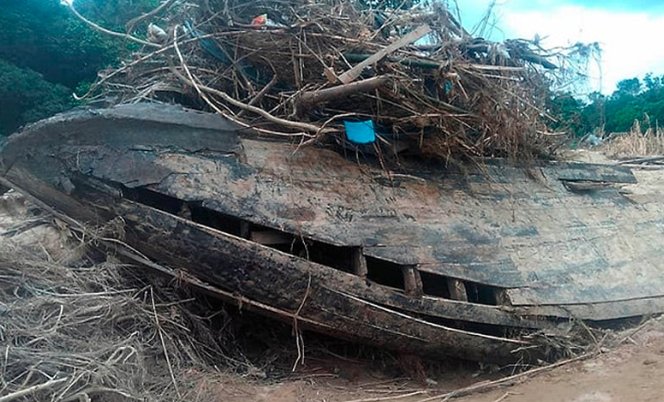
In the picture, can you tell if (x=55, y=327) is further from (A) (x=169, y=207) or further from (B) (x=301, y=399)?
(B) (x=301, y=399)

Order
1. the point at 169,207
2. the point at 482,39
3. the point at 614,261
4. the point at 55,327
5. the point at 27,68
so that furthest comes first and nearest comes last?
1. the point at 27,68
2. the point at 614,261
3. the point at 482,39
4. the point at 169,207
5. the point at 55,327

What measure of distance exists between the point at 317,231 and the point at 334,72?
110cm

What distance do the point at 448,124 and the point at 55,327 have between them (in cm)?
304

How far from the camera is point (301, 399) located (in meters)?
3.94

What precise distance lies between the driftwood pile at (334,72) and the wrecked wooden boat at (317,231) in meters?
0.31

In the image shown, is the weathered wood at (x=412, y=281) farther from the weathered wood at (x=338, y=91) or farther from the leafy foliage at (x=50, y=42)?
the leafy foliage at (x=50, y=42)

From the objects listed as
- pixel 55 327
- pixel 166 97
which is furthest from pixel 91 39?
pixel 55 327

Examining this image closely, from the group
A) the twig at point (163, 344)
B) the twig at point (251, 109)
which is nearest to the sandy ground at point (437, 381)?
the twig at point (163, 344)

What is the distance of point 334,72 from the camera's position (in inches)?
168

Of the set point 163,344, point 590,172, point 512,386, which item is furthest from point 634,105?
point 163,344

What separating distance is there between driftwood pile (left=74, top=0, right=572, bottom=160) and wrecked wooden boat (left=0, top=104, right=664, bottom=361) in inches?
12.2

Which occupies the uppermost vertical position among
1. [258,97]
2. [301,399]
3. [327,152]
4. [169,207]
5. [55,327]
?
[258,97]

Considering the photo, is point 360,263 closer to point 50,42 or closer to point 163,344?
point 163,344

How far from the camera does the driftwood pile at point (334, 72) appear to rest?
437cm
